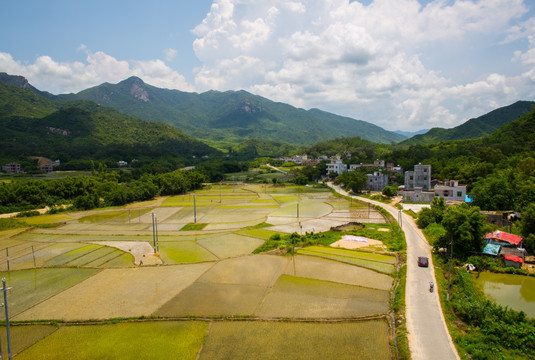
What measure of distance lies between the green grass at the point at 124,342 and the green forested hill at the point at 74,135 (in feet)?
333

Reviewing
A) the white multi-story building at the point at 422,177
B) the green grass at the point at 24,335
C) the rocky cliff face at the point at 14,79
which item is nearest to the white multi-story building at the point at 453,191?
the white multi-story building at the point at 422,177

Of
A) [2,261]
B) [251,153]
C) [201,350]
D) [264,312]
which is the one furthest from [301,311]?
[251,153]

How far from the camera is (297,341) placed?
13891mm

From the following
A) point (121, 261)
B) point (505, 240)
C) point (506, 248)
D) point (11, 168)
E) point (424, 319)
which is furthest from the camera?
point (11, 168)

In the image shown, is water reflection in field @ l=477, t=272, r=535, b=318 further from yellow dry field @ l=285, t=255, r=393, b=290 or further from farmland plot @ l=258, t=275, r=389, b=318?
farmland plot @ l=258, t=275, r=389, b=318

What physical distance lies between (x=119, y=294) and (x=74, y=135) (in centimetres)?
12487

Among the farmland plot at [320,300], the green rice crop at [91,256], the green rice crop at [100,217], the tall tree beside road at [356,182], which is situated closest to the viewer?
the farmland plot at [320,300]

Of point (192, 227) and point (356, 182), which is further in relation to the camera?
point (356, 182)

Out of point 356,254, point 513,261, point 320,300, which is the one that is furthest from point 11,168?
point 513,261

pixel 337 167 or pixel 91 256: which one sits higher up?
pixel 337 167

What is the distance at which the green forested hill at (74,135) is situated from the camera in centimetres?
10425

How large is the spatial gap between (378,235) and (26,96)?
18641 cm

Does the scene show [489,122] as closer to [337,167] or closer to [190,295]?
[337,167]

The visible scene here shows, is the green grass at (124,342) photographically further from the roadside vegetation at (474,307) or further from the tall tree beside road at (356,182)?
the tall tree beside road at (356,182)
